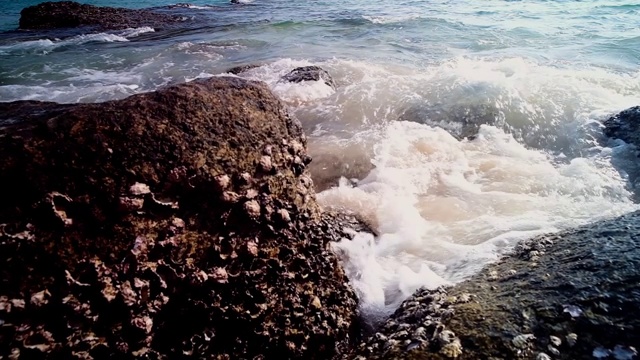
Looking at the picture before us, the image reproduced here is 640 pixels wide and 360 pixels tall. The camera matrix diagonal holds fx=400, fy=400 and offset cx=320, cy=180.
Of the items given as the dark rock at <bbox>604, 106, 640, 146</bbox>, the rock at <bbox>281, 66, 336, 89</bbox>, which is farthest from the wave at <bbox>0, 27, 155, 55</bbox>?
the dark rock at <bbox>604, 106, 640, 146</bbox>

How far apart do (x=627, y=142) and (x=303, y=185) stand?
6044 millimetres

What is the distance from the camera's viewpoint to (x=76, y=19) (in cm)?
1969

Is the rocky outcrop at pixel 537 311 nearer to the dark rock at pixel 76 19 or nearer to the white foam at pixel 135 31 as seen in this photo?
the white foam at pixel 135 31

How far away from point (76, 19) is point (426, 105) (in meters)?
19.2

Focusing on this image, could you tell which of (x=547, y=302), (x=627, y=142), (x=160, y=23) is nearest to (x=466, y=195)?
(x=547, y=302)

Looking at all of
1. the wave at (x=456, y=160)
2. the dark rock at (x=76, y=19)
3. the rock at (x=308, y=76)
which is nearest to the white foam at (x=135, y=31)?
the dark rock at (x=76, y=19)

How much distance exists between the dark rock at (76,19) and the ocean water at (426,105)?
1807 millimetres

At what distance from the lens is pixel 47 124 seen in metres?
2.44

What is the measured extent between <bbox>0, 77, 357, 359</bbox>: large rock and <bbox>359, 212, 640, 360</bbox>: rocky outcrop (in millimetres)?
662

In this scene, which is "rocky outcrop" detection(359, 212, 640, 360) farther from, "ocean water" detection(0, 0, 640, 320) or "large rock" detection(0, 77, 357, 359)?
"large rock" detection(0, 77, 357, 359)

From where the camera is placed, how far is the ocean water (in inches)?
183

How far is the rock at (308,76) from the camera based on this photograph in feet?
31.1

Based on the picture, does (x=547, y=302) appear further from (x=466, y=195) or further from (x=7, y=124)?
(x=7, y=124)

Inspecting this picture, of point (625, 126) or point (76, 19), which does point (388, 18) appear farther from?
point (76, 19)
